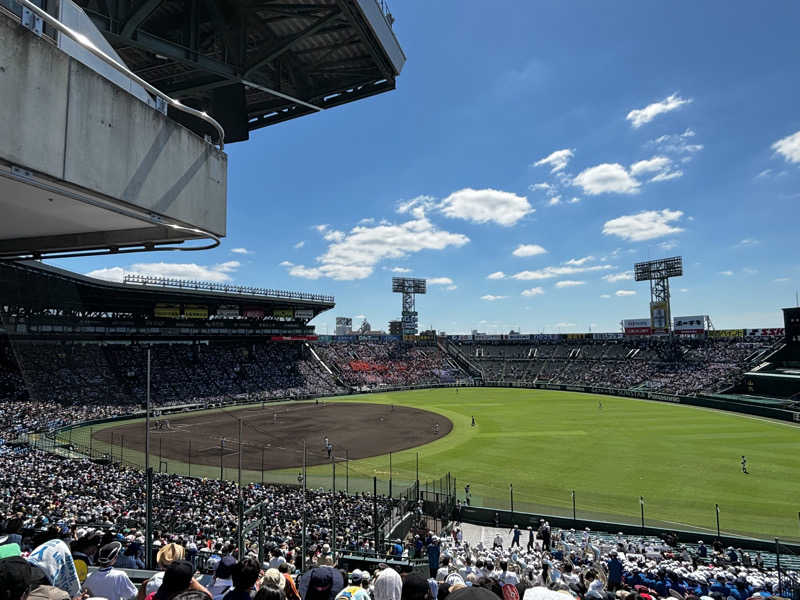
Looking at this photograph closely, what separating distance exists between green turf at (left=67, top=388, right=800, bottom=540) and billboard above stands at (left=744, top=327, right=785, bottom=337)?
97.9 ft

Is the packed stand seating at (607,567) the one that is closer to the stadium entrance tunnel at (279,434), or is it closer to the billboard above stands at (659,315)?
the stadium entrance tunnel at (279,434)

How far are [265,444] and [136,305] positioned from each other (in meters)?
38.3

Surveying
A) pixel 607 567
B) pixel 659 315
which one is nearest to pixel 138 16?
pixel 607 567

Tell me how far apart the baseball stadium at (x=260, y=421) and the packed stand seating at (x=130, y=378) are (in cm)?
35

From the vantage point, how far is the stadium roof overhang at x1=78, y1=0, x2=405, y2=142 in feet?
31.3

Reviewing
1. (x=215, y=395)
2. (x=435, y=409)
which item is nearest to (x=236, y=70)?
(x=435, y=409)

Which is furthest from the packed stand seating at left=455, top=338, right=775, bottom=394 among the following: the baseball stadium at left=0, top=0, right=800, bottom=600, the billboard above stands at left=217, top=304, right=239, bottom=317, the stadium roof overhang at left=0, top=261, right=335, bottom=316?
the billboard above stands at left=217, top=304, right=239, bottom=317

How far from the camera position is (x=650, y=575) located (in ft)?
42.1

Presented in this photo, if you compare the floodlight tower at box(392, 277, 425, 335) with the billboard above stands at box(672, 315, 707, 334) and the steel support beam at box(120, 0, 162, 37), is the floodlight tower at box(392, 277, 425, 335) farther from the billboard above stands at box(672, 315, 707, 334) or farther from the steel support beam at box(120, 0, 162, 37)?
the steel support beam at box(120, 0, 162, 37)

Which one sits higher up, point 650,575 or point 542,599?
point 542,599

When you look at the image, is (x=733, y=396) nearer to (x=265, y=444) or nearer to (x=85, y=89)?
(x=265, y=444)

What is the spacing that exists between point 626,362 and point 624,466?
59.4 m

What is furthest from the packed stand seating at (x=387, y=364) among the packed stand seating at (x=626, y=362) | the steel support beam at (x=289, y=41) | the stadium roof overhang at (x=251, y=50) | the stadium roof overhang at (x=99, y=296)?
the steel support beam at (x=289, y=41)

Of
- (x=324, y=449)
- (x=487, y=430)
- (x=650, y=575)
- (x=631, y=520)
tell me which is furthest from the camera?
(x=487, y=430)
